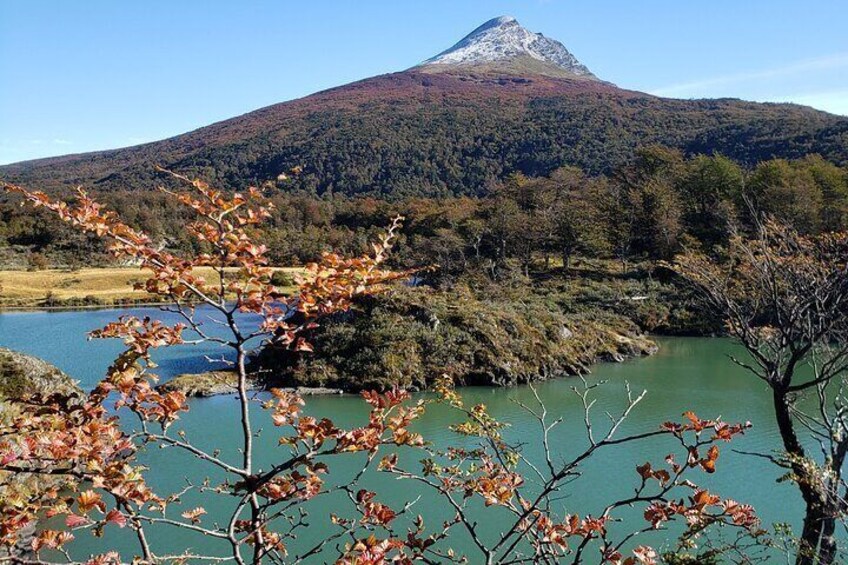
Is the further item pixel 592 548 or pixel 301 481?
pixel 592 548

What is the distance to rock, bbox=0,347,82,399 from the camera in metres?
11.1

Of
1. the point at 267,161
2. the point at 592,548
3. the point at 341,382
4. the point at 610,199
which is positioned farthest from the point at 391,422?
the point at 267,161

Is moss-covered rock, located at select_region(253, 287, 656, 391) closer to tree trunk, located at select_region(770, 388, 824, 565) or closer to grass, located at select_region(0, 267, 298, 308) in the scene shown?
tree trunk, located at select_region(770, 388, 824, 565)

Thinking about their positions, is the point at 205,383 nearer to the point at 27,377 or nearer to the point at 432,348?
the point at 27,377

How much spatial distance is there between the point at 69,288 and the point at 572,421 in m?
34.6

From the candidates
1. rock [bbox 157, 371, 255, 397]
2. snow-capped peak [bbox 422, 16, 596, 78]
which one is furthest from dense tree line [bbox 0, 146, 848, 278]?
snow-capped peak [bbox 422, 16, 596, 78]

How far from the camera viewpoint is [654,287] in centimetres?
2919

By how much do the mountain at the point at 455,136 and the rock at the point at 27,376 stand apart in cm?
4918

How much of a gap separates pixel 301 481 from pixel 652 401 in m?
A: 14.5

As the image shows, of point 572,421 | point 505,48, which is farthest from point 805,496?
point 505,48

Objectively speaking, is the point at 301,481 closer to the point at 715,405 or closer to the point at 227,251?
the point at 227,251

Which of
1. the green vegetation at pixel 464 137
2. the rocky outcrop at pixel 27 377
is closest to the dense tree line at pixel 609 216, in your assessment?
the rocky outcrop at pixel 27 377

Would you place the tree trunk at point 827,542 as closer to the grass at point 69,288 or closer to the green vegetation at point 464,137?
the grass at point 69,288

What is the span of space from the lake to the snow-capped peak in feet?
349
